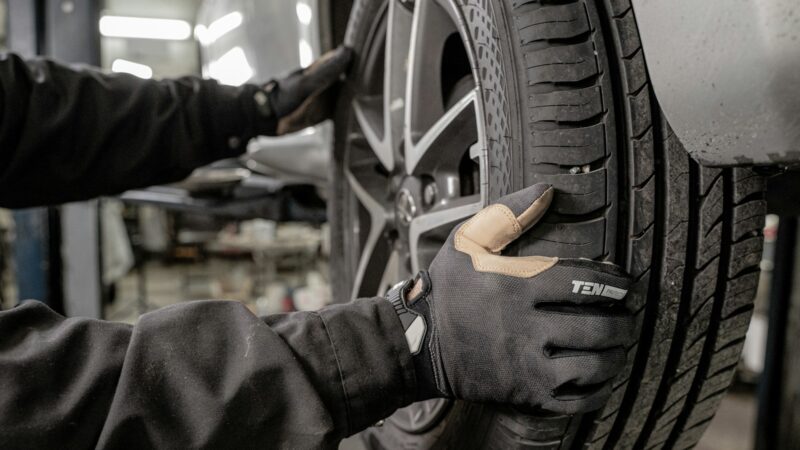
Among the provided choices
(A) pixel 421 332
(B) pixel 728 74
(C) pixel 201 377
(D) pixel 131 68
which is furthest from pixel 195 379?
(D) pixel 131 68

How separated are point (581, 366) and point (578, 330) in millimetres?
39

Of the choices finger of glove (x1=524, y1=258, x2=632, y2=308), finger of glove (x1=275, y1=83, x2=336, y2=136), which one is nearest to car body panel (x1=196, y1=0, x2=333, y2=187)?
finger of glove (x1=275, y1=83, x2=336, y2=136)

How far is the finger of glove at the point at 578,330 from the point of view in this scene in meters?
0.65

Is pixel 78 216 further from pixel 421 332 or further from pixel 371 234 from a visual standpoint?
pixel 421 332

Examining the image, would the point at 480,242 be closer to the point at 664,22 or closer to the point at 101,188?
the point at 664,22

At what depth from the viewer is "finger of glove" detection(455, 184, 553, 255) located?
0.65 metres

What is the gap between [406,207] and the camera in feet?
3.55

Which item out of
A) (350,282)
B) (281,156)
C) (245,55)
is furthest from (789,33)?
(245,55)

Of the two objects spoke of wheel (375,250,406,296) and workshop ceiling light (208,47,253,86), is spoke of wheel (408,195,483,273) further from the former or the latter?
workshop ceiling light (208,47,253,86)

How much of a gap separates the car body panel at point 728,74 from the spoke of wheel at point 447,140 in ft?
0.92

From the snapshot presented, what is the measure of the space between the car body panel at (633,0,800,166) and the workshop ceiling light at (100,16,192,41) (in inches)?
352

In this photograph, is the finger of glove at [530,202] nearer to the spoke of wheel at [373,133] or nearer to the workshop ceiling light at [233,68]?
the spoke of wheel at [373,133]

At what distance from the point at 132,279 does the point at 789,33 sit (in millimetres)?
8230

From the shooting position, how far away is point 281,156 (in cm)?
189
